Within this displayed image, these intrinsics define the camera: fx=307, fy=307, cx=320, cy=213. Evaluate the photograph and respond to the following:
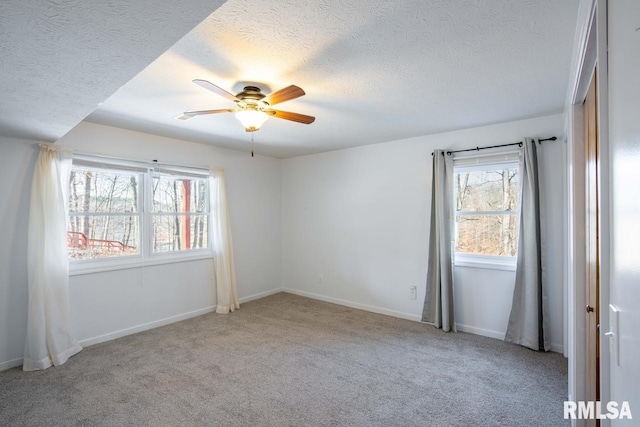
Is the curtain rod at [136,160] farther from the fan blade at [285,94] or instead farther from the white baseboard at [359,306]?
the white baseboard at [359,306]

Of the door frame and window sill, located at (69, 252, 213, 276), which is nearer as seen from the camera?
the door frame

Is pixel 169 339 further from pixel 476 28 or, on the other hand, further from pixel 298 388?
pixel 476 28

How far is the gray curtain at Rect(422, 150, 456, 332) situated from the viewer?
3.67m

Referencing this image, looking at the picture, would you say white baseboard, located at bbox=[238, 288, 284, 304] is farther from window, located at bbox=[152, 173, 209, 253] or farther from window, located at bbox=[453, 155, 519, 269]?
window, located at bbox=[453, 155, 519, 269]

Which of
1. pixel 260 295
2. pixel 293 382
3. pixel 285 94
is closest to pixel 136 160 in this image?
pixel 285 94

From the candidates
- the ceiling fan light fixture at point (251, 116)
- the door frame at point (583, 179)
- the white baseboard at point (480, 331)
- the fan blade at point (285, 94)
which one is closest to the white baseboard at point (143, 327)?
the ceiling fan light fixture at point (251, 116)

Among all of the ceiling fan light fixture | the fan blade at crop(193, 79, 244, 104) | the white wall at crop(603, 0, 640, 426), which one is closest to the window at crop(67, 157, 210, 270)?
the ceiling fan light fixture

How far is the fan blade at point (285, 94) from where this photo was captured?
203cm

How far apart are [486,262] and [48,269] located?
4.59 metres

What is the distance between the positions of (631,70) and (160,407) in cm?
297

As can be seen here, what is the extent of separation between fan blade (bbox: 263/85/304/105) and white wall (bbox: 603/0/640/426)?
1559 millimetres

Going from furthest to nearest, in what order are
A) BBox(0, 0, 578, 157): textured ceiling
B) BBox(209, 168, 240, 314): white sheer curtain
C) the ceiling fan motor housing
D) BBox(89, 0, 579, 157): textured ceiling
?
BBox(209, 168, 240, 314): white sheer curtain < the ceiling fan motor housing < BBox(89, 0, 579, 157): textured ceiling < BBox(0, 0, 578, 157): textured ceiling

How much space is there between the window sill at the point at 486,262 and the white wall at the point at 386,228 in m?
0.06

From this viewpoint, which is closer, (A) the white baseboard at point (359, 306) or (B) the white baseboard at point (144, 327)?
(B) the white baseboard at point (144, 327)
